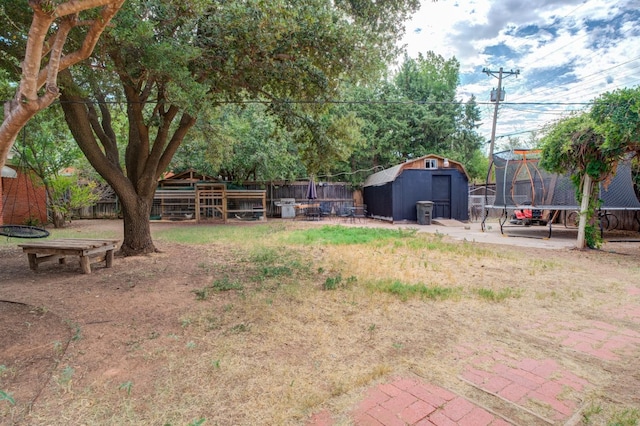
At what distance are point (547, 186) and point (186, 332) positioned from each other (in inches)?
482

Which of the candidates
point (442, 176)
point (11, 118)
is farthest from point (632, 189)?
point (11, 118)

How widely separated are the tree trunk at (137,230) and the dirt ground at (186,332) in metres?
1.29

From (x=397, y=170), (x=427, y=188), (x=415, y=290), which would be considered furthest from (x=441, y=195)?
(x=415, y=290)

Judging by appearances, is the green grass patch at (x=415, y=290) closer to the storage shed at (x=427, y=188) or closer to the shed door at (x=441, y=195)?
the storage shed at (x=427, y=188)

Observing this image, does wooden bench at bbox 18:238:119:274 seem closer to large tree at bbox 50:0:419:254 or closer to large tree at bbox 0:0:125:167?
large tree at bbox 50:0:419:254

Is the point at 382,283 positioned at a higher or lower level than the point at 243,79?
lower

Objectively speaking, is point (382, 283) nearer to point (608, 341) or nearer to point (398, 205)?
point (608, 341)

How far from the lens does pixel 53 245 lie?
524 centimetres

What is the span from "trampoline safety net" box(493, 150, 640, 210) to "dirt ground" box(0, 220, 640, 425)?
4.95 metres

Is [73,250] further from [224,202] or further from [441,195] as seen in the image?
[441,195]

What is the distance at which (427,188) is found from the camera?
51.6ft

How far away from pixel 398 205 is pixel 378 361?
529 inches

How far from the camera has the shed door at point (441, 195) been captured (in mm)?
15904

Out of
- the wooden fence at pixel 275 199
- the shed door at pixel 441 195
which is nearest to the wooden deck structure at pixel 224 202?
the wooden fence at pixel 275 199
